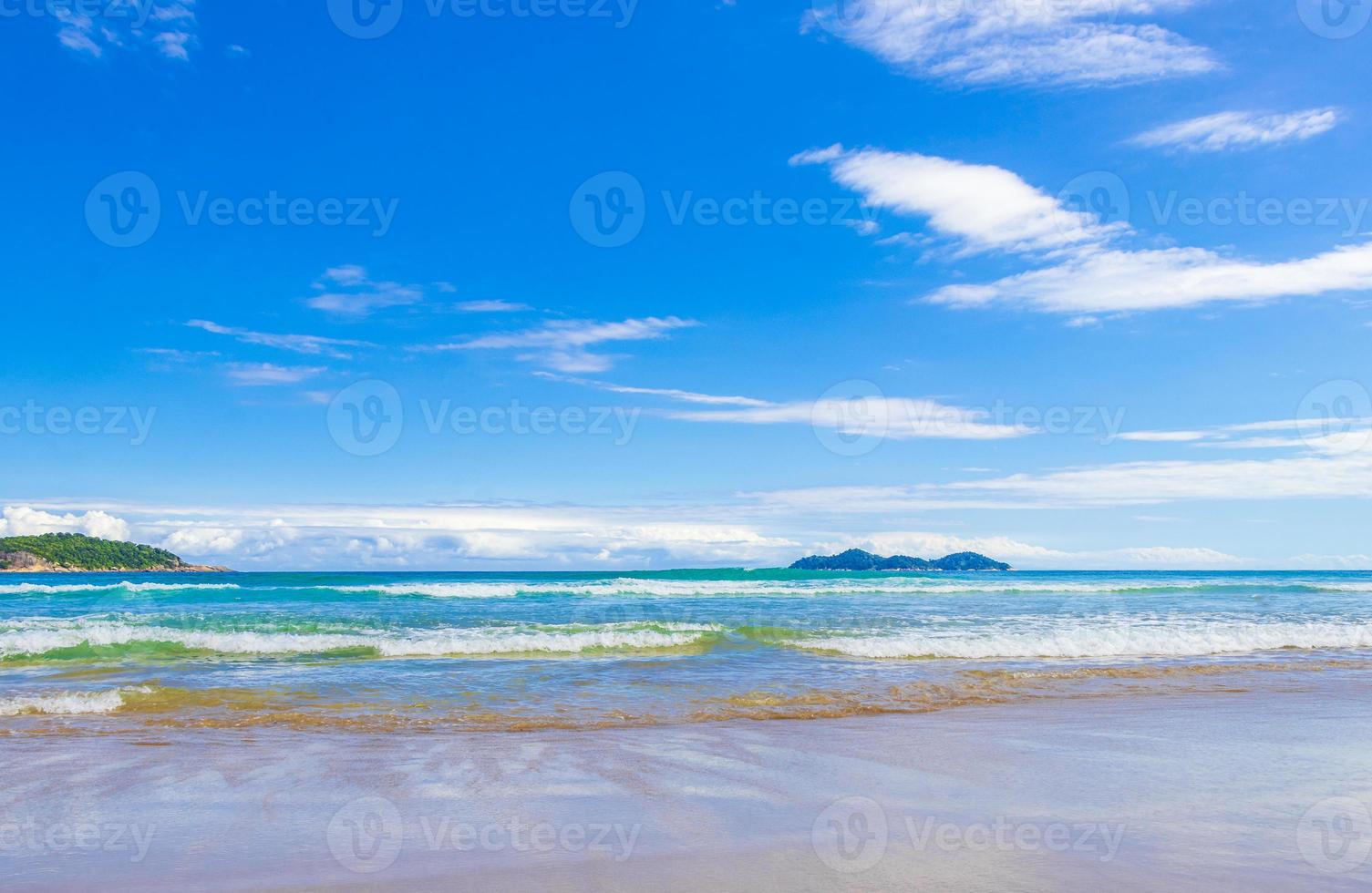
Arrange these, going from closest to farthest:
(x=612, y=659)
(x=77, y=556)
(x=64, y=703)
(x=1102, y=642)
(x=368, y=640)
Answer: (x=64, y=703) → (x=612, y=659) → (x=1102, y=642) → (x=368, y=640) → (x=77, y=556)

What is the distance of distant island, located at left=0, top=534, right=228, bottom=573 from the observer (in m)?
96.7

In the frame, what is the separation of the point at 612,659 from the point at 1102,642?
35.4 ft

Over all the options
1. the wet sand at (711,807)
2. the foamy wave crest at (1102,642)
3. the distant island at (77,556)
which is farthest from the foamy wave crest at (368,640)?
the distant island at (77,556)

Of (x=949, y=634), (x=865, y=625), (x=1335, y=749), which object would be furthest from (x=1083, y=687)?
(x=865, y=625)

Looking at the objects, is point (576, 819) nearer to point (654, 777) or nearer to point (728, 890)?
point (654, 777)

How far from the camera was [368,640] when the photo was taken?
19531 mm

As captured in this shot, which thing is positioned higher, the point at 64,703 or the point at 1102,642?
the point at 1102,642

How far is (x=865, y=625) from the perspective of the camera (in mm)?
23469

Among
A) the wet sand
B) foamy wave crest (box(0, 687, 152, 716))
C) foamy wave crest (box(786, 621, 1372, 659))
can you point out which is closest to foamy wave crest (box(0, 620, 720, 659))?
foamy wave crest (box(786, 621, 1372, 659))

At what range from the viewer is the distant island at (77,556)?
9674cm

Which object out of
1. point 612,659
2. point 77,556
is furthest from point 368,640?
point 77,556

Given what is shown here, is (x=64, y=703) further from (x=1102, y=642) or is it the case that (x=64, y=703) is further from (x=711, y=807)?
(x=1102, y=642)

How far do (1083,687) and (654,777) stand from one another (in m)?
8.31

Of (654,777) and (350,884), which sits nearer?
(350,884)
